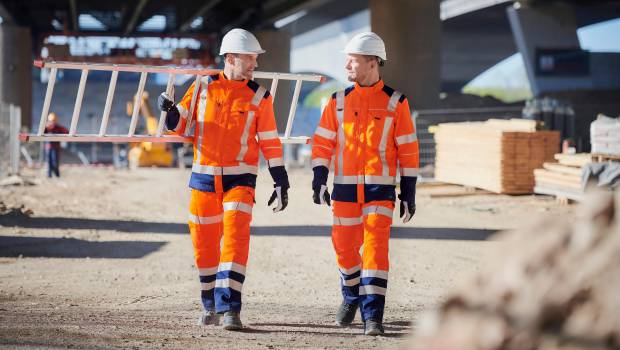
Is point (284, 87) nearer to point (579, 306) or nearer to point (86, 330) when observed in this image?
point (86, 330)

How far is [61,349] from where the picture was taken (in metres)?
5.97

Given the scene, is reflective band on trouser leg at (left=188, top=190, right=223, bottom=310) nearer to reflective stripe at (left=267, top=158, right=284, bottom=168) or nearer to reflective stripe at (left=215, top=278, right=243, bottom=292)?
reflective stripe at (left=215, top=278, right=243, bottom=292)

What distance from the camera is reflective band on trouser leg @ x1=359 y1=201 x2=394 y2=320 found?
6914 millimetres

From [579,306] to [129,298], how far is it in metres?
7.60

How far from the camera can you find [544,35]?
146 ft

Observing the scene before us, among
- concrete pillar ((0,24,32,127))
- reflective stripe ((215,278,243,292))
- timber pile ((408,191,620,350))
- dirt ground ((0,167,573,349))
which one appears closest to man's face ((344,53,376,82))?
reflective stripe ((215,278,243,292))

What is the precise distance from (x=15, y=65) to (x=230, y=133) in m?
42.2

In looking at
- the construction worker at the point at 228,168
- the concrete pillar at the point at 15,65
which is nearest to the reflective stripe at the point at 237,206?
the construction worker at the point at 228,168

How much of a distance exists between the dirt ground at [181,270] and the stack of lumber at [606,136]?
1.64 m

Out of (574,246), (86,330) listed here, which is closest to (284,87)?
(86,330)

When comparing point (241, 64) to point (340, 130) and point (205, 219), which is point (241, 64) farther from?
point (205, 219)

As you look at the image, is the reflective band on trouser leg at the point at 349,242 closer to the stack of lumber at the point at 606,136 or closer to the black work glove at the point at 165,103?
the black work glove at the point at 165,103

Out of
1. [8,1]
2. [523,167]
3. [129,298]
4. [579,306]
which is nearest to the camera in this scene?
[579,306]

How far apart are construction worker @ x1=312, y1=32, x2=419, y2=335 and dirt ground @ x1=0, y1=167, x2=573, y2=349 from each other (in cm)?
36
